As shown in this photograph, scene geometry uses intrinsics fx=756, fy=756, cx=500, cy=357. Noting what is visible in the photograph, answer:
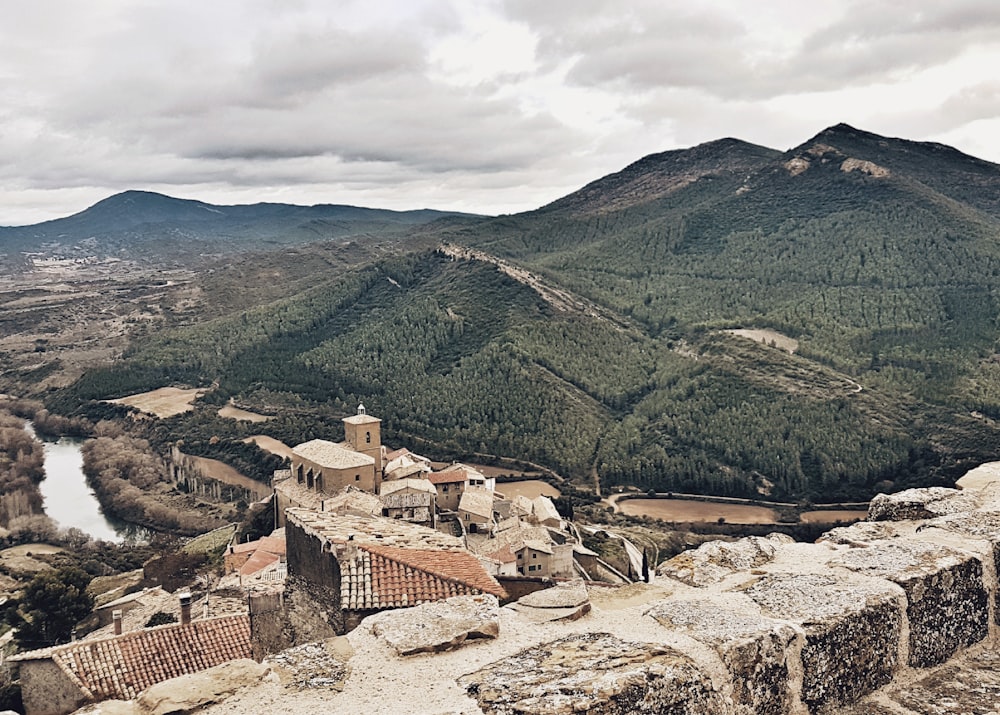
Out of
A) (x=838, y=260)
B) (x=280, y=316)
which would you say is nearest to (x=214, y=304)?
(x=280, y=316)

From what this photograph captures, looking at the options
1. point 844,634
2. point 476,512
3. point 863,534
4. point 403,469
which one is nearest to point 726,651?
point 844,634

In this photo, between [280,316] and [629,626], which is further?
[280,316]

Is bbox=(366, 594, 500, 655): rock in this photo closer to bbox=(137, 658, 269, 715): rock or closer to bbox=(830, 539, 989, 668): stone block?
bbox=(137, 658, 269, 715): rock

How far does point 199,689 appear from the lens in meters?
3.62

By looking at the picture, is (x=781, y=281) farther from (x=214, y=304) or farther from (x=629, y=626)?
(x=629, y=626)

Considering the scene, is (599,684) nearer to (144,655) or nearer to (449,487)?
(144,655)

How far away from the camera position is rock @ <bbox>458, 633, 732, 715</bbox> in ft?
9.71

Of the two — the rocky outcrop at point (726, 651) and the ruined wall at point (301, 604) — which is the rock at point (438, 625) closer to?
the rocky outcrop at point (726, 651)

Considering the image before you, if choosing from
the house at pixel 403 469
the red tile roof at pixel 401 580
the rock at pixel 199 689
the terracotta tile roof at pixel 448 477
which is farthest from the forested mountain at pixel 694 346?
the rock at pixel 199 689

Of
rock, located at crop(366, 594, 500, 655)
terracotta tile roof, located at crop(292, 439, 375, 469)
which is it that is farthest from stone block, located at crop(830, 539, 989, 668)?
terracotta tile roof, located at crop(292, 439, 375, 469)

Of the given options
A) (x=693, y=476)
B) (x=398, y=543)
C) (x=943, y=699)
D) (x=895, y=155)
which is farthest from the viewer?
(x=895, y=155)

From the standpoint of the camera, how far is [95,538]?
168 ft

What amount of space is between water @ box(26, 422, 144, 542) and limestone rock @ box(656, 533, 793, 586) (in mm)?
54440

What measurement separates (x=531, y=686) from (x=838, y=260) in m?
123
